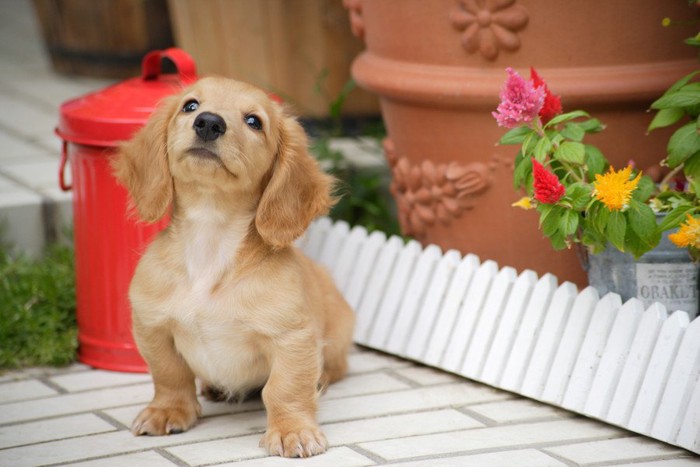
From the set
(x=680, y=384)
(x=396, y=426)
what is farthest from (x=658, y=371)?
(x=396, y=426)

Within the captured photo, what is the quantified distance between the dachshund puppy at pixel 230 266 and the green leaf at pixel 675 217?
847 mm

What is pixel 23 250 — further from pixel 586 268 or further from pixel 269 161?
pixel 586 268

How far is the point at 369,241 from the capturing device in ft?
11.8

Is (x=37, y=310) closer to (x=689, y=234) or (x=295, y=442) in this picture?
(x=295, y=442)

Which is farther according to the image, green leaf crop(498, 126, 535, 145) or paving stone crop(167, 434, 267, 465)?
green leaf crop(498, 126, 535, 145)

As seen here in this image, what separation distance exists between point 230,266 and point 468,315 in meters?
0.81

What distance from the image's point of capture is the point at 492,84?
10.3 feet

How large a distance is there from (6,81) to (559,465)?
4099 mm

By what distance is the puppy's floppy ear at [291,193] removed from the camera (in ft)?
8.91

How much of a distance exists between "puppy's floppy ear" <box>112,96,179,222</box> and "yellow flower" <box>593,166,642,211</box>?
3.51ft

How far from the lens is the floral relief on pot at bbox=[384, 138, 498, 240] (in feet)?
10.7

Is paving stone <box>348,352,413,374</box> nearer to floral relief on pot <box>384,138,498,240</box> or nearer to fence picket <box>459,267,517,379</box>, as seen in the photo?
fence picket <box>459,267,517,379</box>

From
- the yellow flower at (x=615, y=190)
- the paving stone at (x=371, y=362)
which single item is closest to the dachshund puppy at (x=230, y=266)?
the paving stone at (x=371, y=362)

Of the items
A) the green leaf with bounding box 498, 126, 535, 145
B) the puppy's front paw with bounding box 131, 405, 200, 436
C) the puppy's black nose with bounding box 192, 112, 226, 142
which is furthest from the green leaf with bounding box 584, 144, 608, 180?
the puppy's front paw with bounding box 131, 405, 200, 436
